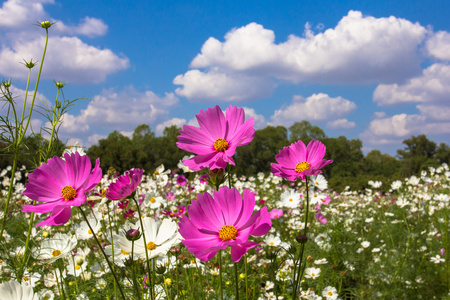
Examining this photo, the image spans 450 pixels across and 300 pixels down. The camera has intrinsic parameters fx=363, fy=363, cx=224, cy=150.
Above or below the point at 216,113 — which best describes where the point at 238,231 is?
below

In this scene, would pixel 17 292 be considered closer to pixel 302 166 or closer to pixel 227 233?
pixel 227 233

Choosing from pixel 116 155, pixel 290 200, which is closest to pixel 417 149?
pixel 116 155

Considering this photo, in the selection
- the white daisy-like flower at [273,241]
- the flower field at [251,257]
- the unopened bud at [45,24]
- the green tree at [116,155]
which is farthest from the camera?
the green tree at [116,155]

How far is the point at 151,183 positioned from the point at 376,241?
2.76 m

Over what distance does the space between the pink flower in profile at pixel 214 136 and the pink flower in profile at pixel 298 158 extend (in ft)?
0.48

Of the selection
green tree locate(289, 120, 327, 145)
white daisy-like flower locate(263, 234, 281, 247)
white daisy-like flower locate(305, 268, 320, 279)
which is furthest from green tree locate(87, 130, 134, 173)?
white daisy-like flower locate(305, 268, 320, 279)

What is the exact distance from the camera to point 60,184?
2.68ft

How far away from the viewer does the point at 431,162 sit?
84.7 ft

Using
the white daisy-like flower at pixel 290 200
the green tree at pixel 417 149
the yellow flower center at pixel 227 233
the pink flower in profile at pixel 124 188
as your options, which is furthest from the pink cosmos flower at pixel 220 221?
the green tree at pixel 417 149

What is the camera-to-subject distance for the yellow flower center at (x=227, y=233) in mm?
727

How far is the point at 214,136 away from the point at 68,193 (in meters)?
Answer: 0.34

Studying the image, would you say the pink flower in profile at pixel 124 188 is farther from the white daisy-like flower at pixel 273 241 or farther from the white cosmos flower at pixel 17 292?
the white daisy-like flower at pixel 273 241

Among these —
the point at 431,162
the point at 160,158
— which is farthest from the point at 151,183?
the point at 431,162

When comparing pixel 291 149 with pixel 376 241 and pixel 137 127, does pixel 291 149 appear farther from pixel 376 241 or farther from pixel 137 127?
pixel 137 127
